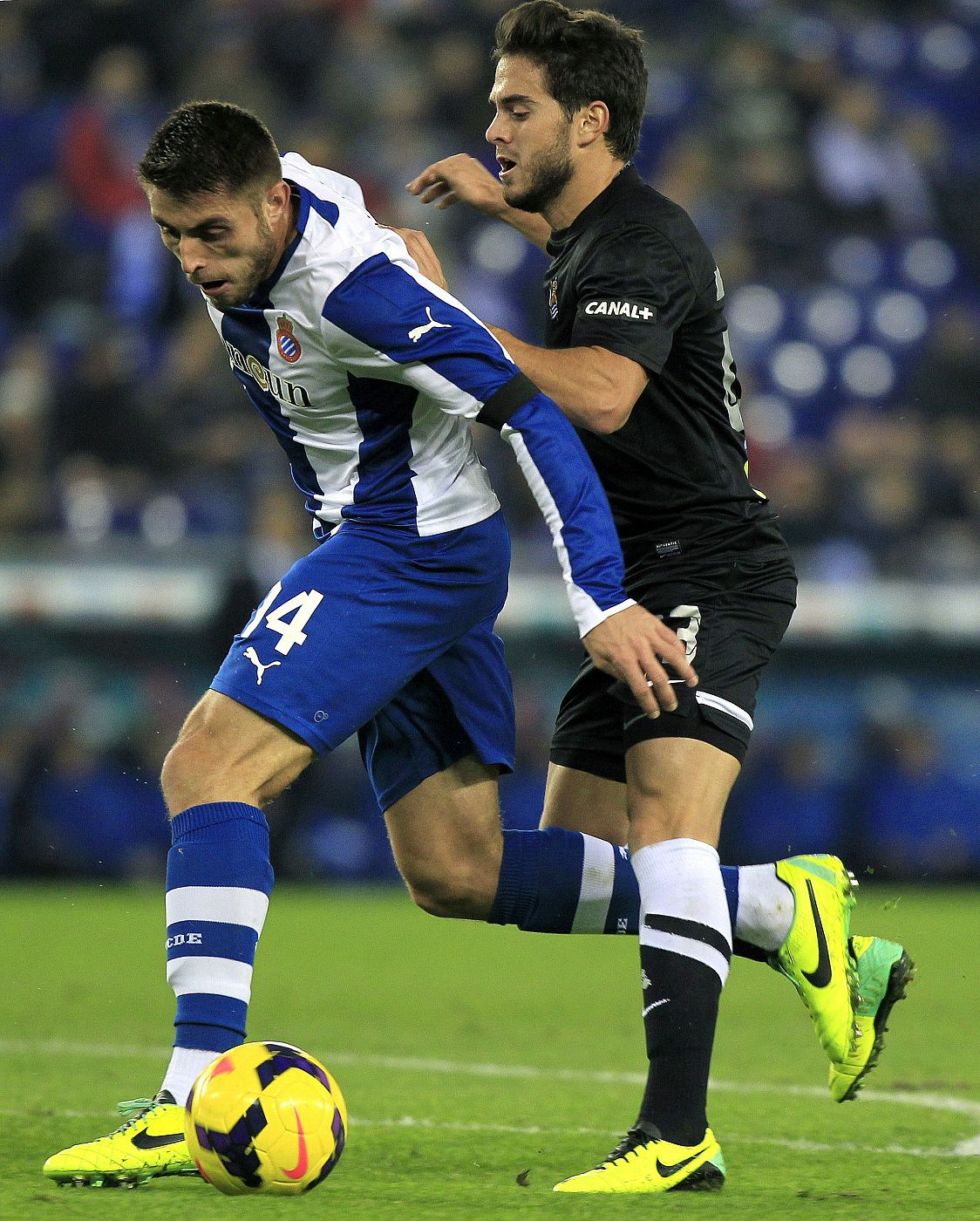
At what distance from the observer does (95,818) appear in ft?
30.9

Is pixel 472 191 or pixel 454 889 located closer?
pixel 454 889

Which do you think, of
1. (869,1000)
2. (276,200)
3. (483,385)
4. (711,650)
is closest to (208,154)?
(276,200)

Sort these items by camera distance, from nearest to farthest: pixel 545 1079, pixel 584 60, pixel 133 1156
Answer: pixel 133 1156
pixel 584 60
pixel 545 1079

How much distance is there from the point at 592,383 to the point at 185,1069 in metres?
1.42

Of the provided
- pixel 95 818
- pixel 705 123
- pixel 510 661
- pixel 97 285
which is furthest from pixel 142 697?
pixel 705 123

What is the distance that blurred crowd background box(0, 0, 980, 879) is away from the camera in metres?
9.52

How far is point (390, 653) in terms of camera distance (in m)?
3.51

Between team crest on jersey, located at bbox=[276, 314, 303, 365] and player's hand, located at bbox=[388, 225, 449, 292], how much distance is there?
28 cm

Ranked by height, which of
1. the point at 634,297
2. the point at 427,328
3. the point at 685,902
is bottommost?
the point at 685,902

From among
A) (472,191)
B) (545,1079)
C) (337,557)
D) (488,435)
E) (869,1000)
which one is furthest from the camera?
(488,435)

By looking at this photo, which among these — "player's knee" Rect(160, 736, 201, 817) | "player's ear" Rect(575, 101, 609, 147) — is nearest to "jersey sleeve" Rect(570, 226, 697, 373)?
"player's ear" Rect(575, 101, 609, 147)

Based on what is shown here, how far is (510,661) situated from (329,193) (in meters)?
6.26

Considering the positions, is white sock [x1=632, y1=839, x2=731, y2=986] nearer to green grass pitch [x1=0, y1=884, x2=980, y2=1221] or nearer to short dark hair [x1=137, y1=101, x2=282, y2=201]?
green grass pitch [x1=0, y1=884, x2=980, y2=1221]

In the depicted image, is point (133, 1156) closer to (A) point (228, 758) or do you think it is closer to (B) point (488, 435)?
(A) point (228, 758)
